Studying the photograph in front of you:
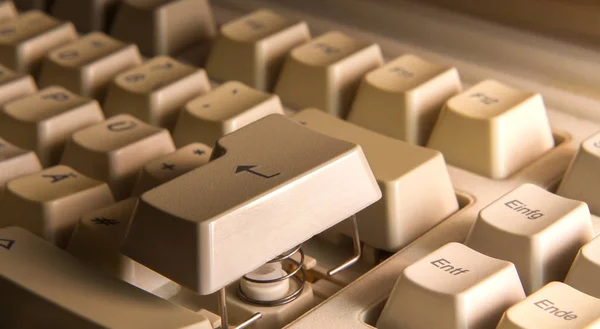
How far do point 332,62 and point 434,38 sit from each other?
0.12m

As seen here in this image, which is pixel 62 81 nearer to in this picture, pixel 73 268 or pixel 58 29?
pixel 58 29

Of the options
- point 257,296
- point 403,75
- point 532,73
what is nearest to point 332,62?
point 403,75

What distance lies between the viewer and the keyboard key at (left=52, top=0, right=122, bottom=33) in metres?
1.02

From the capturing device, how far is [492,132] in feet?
2.51

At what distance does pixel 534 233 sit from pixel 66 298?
285 millimetres

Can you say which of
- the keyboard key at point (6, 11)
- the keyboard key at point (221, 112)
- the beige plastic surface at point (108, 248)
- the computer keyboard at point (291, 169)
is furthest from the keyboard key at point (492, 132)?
the keyboard key at point (6, 11)

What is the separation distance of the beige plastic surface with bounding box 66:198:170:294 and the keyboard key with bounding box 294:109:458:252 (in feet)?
0.46

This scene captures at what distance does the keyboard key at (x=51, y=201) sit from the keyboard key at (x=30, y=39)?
230mm

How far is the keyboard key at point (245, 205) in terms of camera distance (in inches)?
22.5

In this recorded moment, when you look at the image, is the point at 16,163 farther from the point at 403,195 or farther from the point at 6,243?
the point at 403,195

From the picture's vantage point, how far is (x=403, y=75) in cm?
85

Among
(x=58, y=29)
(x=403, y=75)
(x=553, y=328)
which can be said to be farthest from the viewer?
(x=58, y=29)

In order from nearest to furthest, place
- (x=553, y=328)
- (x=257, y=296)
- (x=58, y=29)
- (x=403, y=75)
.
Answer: (x=553, y=328) → (x=257, y=296) → (x=403, y=75) → (x=58, y=29)

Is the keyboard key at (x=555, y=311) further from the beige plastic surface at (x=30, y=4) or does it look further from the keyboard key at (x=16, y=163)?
the beige plastic surface at (x=30, y=4)
